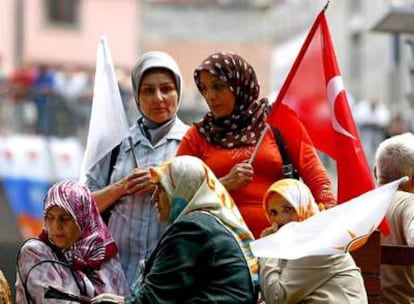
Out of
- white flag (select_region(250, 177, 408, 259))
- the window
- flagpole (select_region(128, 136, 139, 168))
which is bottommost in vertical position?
the window

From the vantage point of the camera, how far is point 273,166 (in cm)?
741

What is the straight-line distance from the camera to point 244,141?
24.5 ft

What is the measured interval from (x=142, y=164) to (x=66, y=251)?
2.97ft

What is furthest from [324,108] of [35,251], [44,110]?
[44,110]

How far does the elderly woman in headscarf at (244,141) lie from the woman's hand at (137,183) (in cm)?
19

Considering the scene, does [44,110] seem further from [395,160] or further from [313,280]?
[313,280]

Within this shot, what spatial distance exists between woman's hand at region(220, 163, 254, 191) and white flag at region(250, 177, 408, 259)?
0.77 meters

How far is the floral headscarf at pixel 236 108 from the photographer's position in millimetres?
7375

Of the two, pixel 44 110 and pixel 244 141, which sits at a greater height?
pixel 244 141

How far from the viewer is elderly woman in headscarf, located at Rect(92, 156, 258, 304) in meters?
6.25

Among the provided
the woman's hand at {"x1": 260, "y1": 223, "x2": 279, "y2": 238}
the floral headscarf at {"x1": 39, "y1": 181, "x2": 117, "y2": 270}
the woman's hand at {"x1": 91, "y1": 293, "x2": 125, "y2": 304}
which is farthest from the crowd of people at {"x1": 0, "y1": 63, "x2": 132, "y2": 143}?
the woman's hand at {"x1": 91, "y1": 293, "x2": 125, "y2": 304}

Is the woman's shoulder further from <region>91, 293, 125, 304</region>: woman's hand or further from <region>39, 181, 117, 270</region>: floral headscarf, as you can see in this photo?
<region>91, 293, 125, 304</region>: woman's hand

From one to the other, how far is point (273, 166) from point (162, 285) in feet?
4.26

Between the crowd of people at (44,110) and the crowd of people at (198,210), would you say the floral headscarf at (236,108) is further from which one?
the crowd of people at (44,110)
